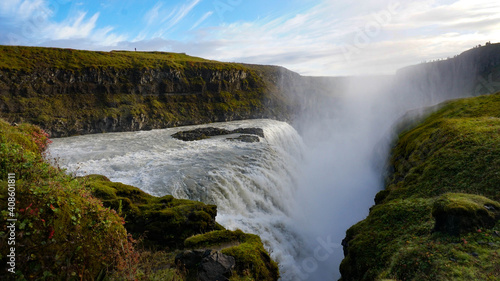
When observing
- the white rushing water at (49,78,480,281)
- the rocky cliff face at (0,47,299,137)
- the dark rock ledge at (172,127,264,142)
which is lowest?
the white rushing water at (49,78,480,281)

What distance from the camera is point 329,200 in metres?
33.9

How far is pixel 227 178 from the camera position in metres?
23.6

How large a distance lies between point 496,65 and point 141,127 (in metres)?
139

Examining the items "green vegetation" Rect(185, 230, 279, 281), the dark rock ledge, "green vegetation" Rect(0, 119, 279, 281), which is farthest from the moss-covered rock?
the dark rock ledge

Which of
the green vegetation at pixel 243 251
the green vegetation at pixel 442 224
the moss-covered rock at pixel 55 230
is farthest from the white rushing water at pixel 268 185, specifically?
the moss-covered rock at pixel 55 230

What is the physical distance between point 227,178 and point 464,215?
17.3 metres

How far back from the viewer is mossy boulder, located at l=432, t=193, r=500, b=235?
909 cm

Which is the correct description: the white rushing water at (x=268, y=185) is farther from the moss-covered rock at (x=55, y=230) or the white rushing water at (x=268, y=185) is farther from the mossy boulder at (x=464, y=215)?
the mossy boulder at (x=464, y=215)

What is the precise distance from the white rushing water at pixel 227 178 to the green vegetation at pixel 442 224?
22.8ft

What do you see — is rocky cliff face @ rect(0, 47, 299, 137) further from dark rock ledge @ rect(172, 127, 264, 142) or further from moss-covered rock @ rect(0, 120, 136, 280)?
moss-covered rock @ rect(0, 120, 136, 280)

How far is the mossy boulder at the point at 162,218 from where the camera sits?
37.4 ft

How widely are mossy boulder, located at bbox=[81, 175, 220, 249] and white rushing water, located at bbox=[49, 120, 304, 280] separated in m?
5.59

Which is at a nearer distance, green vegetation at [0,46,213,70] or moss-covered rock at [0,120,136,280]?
moss-covered rock at [0,120,136,280]

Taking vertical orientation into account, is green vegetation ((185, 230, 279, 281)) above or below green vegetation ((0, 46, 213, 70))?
below
